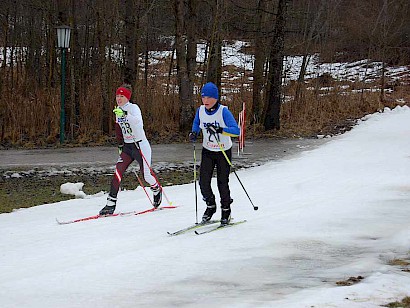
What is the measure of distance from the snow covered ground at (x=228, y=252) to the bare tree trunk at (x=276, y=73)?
9394mm

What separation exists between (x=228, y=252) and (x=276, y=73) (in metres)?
15.0

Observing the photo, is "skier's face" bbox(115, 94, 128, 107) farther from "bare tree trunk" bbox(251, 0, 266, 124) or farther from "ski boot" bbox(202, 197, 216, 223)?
"bare tree trunk" bbox(251, 0, 266, 124)

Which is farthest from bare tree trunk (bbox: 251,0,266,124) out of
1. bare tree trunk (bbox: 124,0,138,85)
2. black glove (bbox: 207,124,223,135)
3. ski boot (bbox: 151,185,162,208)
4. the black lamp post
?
black glove (bbox: 207,124,223,135)

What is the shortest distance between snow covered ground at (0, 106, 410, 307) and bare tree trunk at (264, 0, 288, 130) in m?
9.39

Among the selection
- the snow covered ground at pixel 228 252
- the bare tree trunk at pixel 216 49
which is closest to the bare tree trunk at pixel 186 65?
the bare tree trunk at pixel 216 49

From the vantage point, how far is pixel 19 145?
19234 millimetres

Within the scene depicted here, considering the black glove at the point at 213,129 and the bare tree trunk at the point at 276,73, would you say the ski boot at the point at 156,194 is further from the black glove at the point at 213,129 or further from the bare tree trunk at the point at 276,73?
the bare tree trunk at the point at 276,73

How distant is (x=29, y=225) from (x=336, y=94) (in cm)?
1955

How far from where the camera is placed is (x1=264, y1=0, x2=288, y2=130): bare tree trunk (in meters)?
21.1

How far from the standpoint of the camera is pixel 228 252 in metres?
7.13

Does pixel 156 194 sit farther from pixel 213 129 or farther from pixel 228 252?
pixel 228 252

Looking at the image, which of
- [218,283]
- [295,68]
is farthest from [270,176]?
[295,68]

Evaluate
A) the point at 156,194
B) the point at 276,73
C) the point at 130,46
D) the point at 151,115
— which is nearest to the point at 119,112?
the point at 156,194

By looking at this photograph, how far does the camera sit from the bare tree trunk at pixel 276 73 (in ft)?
69.3
